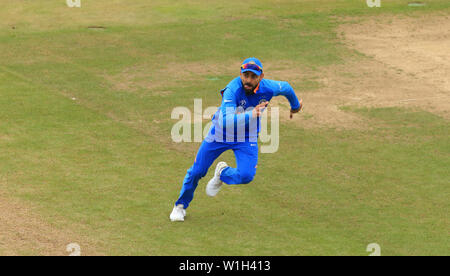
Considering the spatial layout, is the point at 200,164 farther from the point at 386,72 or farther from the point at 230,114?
the point at 386,72

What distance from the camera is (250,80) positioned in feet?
32.4

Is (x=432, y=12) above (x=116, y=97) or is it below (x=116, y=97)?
above

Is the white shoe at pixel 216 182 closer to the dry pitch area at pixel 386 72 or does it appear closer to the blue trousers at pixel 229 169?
the blue trousers at pixel 229 169

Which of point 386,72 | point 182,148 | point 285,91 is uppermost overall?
point 386,72

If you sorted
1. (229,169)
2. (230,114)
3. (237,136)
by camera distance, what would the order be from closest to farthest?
1. (230,114)
2. (237,136)
3. (229,169)

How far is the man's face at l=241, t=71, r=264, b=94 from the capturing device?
32.3 feet

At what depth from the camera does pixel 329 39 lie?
66.3ft

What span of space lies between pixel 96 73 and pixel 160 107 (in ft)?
9.42

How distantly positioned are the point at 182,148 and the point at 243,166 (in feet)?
11.5

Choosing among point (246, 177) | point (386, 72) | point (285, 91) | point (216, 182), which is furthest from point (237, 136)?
point (386, 72)

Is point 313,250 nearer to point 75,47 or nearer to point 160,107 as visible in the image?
point 160,107

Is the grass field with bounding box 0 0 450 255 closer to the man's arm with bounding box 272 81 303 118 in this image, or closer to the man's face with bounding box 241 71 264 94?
the man's arm with bounding box 272 81 303 118

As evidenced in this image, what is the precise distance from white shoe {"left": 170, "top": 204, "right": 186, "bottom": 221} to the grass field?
11 centimetres

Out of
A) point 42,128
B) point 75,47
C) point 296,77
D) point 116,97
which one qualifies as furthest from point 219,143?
point 75,47
